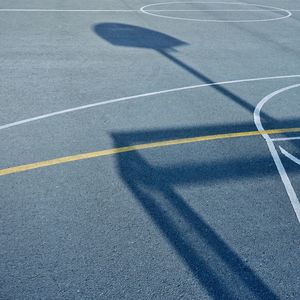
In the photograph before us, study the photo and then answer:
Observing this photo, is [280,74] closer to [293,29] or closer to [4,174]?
[293,29]

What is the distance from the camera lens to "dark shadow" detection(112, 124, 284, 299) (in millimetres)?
4742

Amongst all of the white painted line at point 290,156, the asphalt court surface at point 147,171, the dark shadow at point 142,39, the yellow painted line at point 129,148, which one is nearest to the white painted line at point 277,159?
the asphalt court surface at point 147,171

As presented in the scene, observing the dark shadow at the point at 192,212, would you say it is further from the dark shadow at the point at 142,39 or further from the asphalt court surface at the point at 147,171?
the dark shadow at the point at 142,39

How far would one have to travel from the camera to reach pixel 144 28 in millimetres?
15766

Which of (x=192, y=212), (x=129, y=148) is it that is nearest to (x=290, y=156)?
(x=192, y=212)

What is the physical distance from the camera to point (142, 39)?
14.3 meters

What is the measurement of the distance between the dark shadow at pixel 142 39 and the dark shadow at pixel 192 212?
14.3 ft

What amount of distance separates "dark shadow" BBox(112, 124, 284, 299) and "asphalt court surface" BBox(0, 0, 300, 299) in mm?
21

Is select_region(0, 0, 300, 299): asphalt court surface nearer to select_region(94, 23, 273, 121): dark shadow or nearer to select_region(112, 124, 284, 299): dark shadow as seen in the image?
select_region(112, 124, 284, 299): dark shadow

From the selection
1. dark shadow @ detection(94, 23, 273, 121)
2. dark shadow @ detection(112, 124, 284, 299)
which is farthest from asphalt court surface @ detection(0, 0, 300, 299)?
dark shadow @ detection(94, 23, 273, 121)

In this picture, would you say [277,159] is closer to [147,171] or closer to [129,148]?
[147,171]

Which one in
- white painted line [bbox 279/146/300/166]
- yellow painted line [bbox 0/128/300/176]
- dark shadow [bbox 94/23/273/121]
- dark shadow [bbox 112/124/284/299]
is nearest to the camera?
dark shadow [bbox 112/124/284/299]

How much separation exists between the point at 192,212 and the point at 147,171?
1215 millimetres

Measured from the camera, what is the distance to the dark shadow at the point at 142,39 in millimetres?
12180
